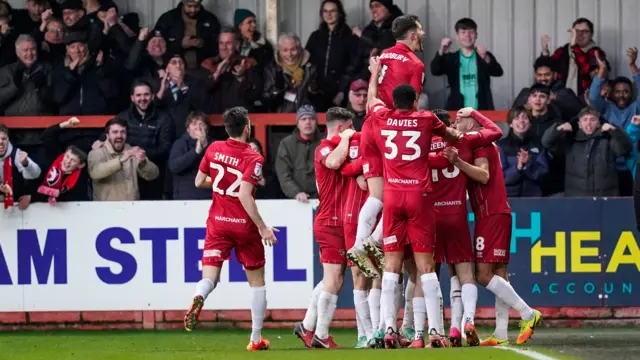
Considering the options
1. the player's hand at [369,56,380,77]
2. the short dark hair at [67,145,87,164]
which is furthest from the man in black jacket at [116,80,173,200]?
the player's hand at [369,56,380,77]

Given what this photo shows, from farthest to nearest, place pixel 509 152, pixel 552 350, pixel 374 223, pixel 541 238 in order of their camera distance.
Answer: pixel 509 152, pixel 541 238, pixel 374 223, pixel 552 350

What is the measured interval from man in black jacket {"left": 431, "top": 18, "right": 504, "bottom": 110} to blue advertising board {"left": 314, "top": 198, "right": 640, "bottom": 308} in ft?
9.08

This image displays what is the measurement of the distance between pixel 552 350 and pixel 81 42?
8.76 metres

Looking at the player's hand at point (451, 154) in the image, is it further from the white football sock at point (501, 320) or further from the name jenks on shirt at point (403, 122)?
the white football sock at point (501, 320)

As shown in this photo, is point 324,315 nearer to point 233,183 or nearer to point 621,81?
point 233,183

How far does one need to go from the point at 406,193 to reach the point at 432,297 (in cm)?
92

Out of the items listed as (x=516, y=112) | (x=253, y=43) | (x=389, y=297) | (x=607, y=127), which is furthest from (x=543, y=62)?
A: (x=389, y=297)

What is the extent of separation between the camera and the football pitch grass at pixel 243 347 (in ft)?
35.6

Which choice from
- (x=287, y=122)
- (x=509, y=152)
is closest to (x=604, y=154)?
(x=509, y=152)

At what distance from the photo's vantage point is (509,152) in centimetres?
1691

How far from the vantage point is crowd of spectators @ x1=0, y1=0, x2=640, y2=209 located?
650 inches

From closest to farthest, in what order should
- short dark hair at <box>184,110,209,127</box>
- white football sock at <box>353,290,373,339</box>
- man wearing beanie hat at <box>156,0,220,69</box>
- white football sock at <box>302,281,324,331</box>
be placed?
1. white football sock at <box>353,290,373,339</box>
2. white football sock at <box>302,281,324,331</box>
3. short dark hair at <box>184,110,209,127</box>
4. man wearing beanie hat at <box>156,0,220,69</box>

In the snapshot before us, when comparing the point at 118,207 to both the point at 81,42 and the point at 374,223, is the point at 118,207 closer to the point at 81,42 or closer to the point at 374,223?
the point at 81,42

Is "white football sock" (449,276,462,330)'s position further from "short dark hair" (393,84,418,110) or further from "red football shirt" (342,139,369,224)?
"short dark hair" (393,84,418,110)
